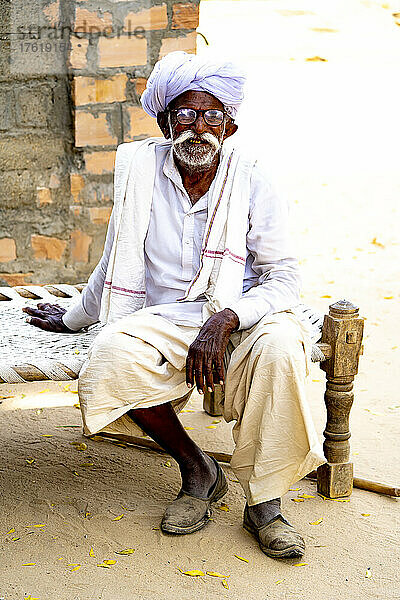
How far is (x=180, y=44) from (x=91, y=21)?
1.64 feet

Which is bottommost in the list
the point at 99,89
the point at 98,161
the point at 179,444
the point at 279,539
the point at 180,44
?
the point at 279,539

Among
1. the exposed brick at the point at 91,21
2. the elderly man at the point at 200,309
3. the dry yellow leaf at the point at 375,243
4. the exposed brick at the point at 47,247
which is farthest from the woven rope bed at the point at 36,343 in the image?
the dry yellow leaf at the point at 375,243

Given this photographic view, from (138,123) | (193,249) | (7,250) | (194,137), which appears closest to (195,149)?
(194,137)

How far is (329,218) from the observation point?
8.26 metres

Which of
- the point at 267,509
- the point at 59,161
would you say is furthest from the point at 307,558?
the point at 59,161

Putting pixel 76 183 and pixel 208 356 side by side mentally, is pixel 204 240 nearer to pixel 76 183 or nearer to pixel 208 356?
pixel 208 356

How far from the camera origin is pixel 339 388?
10.4ft

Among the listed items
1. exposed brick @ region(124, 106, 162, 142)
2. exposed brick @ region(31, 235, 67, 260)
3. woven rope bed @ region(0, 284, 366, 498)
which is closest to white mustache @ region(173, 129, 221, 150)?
woven rope bed @ region(0, 284, 366, 498)

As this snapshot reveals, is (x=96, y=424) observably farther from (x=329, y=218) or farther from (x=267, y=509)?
(x=329, y=218)

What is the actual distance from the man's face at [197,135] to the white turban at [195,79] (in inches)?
1.1

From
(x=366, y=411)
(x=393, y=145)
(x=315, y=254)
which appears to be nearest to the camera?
(x=366, y=411)

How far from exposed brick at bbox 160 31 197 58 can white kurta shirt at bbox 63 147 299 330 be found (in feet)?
5.35

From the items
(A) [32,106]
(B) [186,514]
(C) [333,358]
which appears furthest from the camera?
(A) [32,106]

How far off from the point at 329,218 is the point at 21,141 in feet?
13.9
